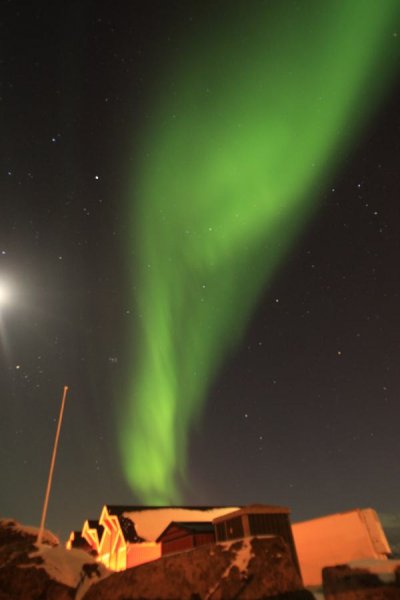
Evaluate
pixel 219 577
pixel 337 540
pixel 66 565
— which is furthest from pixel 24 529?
pixel 337 540

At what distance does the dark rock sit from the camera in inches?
550

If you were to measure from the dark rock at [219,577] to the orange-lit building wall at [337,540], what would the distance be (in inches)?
611

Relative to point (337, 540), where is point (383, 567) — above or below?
below

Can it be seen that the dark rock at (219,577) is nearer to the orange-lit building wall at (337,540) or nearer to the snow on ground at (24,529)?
the snow on ground at (24,529)

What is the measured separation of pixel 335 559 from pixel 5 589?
22515 millimetres

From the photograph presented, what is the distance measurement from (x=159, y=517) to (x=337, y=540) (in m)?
21.8

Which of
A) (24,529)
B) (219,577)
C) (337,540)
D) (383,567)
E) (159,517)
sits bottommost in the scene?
(383,567)

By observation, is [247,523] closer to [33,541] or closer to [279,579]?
[279,579]

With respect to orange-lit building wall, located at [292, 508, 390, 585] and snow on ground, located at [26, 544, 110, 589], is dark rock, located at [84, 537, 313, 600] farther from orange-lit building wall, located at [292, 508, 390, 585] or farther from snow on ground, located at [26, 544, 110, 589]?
orange-lit building wall, located at [292, 508, 390, 585]

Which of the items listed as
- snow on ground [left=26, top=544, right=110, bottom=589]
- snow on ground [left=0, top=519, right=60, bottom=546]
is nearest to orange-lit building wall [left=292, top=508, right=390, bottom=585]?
snow on ground [left=26, top=544, right=110, bottom=589]

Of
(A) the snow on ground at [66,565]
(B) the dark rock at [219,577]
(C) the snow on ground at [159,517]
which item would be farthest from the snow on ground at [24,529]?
(C) the snow on ground at [159,517]

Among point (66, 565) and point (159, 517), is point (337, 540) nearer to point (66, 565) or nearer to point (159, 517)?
point (66, 565)

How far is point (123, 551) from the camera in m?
37.2

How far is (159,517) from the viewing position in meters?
43.3
